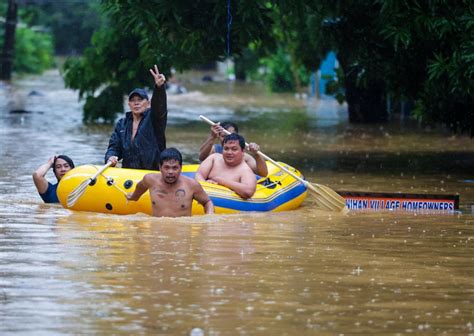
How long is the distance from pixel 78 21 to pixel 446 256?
235ft

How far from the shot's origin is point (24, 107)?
3700 cm

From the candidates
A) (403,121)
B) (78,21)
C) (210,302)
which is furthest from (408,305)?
(78,21)

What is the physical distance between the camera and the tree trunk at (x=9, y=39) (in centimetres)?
5316

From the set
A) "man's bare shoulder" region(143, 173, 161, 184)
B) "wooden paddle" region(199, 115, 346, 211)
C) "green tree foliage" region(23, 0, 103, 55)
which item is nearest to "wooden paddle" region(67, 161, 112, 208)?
"man's bare shoulder" region(143, 173, 161, 184)

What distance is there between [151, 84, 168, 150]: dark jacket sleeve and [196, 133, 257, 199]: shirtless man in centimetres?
67

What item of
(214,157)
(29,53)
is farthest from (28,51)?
(214,157)

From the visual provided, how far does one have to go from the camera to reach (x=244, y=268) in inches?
412

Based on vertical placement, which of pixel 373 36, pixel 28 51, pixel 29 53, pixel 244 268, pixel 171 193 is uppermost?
pixel 373 36

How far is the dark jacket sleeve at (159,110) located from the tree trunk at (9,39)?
124 ft

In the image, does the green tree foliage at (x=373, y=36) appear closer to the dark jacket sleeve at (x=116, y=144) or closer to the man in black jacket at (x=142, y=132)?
the man in black jacket at (x=142, y=132)

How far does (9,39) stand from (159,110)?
138 ft

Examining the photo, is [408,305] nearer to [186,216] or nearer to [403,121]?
[186,216]

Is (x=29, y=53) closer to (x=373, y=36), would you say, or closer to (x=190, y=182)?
(x=373, y=36)

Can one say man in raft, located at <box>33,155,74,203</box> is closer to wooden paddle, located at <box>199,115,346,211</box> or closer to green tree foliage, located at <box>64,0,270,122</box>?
wooden paddle, located at <box>199,115,346,211</box>
